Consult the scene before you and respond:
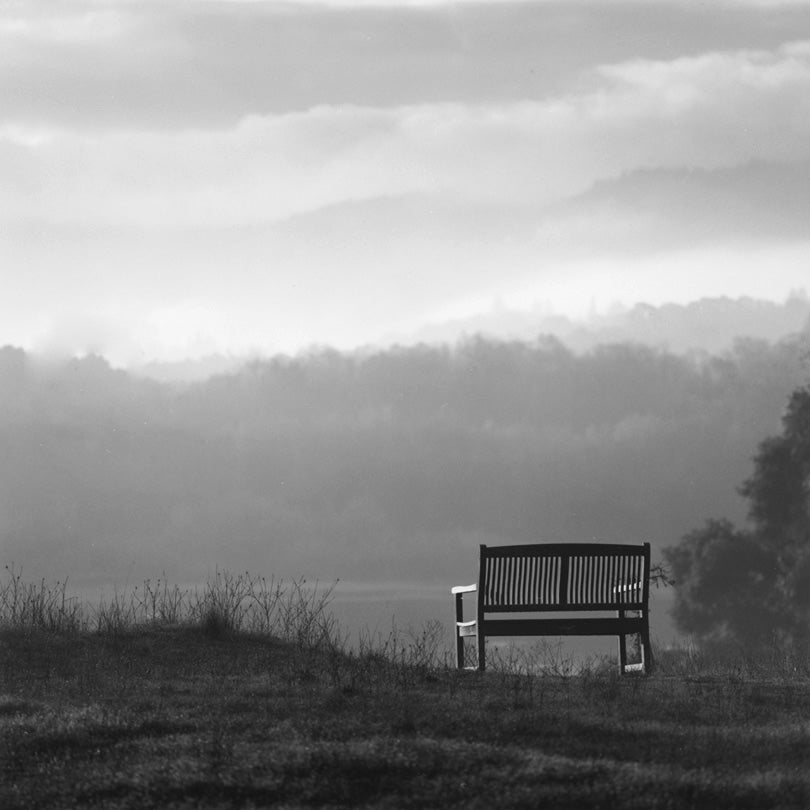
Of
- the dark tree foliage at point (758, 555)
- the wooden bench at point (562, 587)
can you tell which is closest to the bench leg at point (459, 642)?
the wooden bench at point (562, 587)

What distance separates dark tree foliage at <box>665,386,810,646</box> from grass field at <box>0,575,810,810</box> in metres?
22.2

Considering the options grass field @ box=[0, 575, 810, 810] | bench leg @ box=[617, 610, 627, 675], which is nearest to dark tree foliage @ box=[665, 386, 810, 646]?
bench leg @ box=[617, 610, 627, 675]

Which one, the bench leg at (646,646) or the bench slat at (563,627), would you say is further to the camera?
the bench leg at (646,646)

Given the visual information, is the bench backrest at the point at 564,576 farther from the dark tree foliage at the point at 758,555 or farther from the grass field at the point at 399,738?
the dark tree foliage at the point at 758,555

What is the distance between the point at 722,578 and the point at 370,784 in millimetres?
28433

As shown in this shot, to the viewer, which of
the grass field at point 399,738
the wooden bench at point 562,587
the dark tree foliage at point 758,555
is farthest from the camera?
the dark tree foliage at point 758,555

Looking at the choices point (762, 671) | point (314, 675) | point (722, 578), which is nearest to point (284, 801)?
point (314, 675)

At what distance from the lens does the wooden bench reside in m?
11.8

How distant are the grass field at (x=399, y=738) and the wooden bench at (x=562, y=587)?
1.44 feet

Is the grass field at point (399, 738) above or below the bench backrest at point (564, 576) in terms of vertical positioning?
below

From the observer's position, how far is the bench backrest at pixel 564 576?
11797 mm

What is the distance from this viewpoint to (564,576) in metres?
11.9

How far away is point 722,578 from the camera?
33.5 m

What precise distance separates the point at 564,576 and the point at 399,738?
4.92 metres
